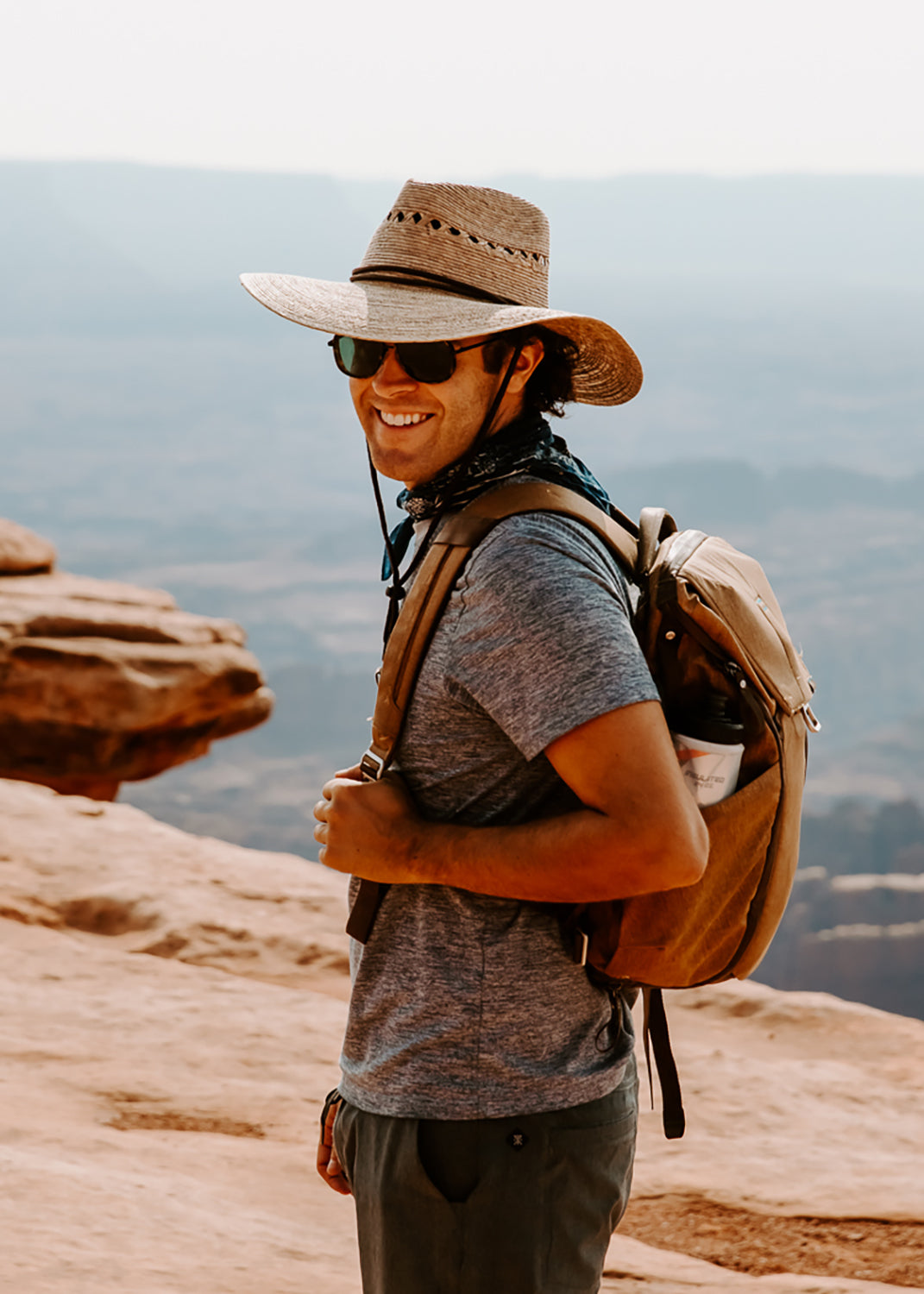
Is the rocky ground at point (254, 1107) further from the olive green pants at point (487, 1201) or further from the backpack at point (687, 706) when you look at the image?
the backpack at point (687, 706)

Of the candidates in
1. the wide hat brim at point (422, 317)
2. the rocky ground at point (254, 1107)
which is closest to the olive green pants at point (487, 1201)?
the wide hat brim at point (422, 317)

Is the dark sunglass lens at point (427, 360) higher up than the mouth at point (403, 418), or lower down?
higher up

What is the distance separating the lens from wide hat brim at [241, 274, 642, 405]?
1.83m

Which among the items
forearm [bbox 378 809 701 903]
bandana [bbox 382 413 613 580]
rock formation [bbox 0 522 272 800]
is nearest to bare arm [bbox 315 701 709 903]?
forearm [bbox 378 809 701 903]

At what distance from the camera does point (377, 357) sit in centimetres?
193

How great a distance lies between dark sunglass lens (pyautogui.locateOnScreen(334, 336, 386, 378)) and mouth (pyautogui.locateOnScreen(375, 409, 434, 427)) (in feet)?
0.22

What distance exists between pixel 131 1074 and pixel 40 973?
129cm

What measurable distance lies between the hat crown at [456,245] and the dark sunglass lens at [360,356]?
0.11m

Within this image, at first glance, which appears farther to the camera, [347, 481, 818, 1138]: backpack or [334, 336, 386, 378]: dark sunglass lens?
[334, 336, 386, 378]: dark sunglass lens

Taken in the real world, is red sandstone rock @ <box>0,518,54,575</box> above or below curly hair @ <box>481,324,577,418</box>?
above

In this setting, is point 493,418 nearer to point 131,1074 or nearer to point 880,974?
point 131,1074

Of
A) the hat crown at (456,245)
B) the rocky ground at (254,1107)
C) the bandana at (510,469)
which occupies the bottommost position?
the rocky ground at (254,1107)

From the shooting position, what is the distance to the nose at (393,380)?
189cm

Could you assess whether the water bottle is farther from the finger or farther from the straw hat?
the finger
